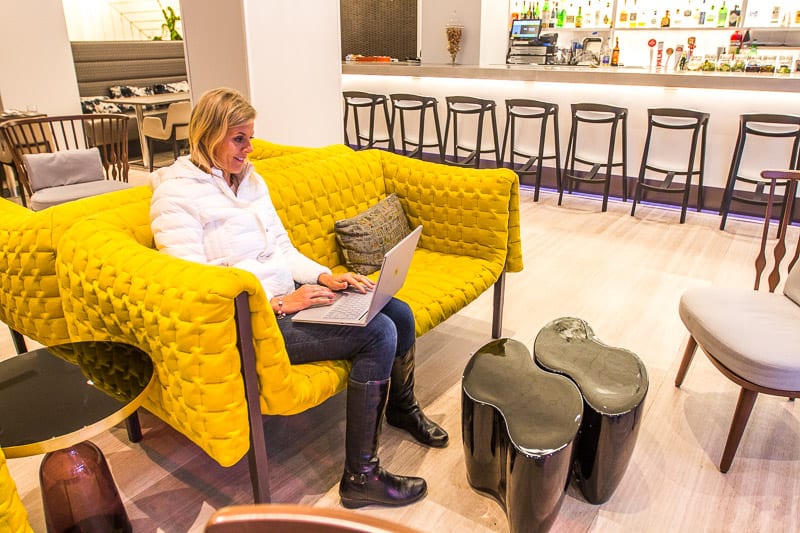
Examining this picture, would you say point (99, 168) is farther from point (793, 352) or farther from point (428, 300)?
point (793, 352)

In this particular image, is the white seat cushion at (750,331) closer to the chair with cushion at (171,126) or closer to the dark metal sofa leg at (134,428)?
the dark metal sofa leg at (134,428)

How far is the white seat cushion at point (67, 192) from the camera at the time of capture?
12.5 feet

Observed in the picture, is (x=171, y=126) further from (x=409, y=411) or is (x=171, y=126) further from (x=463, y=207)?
(x=409, y=411)

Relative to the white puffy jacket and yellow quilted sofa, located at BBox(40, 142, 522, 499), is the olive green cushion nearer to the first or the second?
yellow quilted sofa, located at BBox(40, 142, 522, 499)

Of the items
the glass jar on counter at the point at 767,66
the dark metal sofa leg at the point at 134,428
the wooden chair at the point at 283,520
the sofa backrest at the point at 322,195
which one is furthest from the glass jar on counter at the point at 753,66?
the wooden chair at the point at 283,520

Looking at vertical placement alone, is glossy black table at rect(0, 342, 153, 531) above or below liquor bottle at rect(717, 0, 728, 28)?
below

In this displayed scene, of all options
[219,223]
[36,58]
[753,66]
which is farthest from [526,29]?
[219,223]

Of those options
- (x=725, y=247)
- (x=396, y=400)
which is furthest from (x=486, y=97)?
(x=396, y=400)

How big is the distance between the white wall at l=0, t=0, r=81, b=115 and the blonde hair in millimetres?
5203

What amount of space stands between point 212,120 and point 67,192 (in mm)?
2690

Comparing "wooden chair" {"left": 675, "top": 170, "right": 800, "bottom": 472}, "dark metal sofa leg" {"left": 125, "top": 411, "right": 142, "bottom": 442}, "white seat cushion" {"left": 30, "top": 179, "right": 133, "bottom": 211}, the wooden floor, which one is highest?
"white seat cushion" {"left": 30, "top": 179, "right": 133, "bottom": 211}

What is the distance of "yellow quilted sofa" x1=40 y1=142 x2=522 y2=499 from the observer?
57.1 inches

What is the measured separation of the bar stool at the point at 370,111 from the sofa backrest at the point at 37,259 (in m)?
4.28

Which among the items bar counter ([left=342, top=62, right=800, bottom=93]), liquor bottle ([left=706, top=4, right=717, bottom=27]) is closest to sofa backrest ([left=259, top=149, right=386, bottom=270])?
bar counter ([left=342, top=62, right=800, bottom=93])
